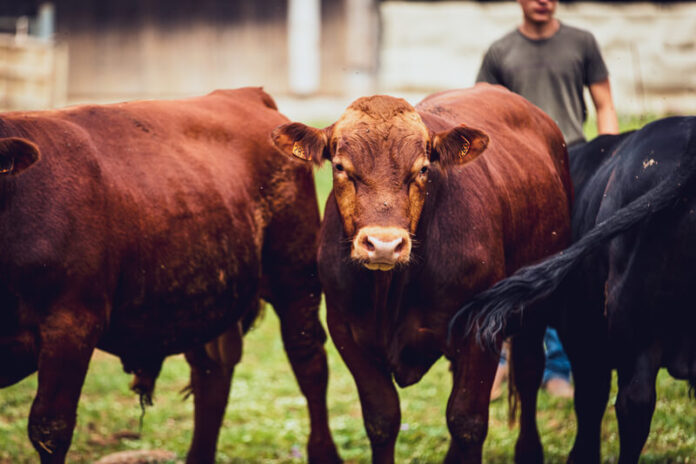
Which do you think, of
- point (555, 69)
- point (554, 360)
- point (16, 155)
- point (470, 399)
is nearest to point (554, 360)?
point (554, 360)

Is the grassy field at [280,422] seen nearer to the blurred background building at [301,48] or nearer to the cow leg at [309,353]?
the cow leg at [309,353]

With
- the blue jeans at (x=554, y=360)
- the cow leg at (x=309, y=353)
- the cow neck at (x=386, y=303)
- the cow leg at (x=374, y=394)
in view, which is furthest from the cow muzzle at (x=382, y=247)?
the blue jeans at (x=554, y=360)

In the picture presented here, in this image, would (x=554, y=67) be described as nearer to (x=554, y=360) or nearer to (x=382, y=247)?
(x=554, y=360)

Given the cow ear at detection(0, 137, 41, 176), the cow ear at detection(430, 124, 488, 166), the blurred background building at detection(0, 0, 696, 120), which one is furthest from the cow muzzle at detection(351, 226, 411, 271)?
the blurred background building at detection(0, 0, 696, 120)

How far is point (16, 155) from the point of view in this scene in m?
4.00

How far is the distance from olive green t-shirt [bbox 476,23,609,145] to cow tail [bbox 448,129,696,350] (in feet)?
7.54

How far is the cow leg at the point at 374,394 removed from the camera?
14.2 ft

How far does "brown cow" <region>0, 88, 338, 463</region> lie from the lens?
411 cm

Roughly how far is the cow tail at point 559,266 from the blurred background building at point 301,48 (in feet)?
31.5

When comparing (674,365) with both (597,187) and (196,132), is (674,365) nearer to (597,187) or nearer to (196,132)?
(597,187)

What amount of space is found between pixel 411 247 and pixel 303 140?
72cm

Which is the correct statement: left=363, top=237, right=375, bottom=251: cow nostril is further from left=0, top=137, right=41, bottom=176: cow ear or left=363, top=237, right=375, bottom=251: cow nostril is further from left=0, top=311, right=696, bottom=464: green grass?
left=0, top=311, right=696, bottom=464: green grass

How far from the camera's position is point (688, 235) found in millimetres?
3777

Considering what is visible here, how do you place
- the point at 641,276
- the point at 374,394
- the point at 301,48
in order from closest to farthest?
1. the point at 641,276
2. the point at 374,394
3. the point at 301,48
